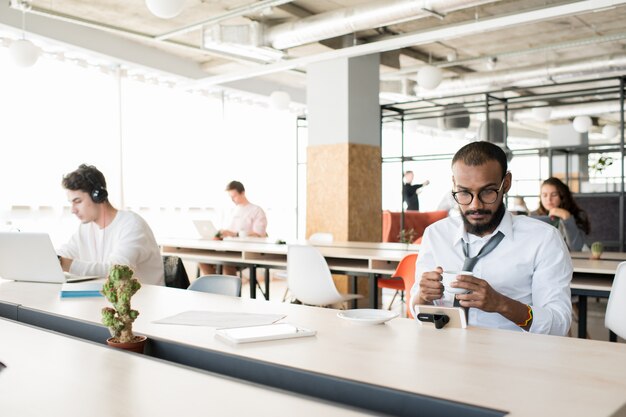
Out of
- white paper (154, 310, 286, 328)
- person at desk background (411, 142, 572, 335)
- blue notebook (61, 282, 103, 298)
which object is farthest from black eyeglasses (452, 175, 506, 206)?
blue notebook (61, 282, 103, 298)

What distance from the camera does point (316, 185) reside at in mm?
8117

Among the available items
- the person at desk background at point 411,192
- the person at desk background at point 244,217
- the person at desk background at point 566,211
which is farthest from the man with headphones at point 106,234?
the person at desk background at point 411,192

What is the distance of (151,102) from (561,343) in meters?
8.34

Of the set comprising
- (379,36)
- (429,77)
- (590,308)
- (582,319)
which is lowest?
(590,308)

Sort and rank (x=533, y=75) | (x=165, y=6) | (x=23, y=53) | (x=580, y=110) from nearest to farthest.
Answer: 1. (x=165, y=6)
2. (x=23, y=53)
3. (x=533, y=75)
4. (x=580, y=110)

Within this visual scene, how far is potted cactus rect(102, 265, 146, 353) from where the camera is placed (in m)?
1.72

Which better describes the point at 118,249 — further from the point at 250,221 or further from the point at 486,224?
the point at 250,221

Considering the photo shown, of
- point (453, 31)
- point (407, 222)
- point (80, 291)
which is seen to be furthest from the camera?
point (407, 222)

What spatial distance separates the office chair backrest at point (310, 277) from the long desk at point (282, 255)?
0.37 metres

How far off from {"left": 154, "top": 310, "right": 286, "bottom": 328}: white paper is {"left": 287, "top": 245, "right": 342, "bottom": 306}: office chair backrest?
2033mm

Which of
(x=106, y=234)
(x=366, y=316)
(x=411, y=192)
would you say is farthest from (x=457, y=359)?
(x=411, y=192)

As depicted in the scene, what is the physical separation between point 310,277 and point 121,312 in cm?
266

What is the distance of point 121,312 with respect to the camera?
1730mm

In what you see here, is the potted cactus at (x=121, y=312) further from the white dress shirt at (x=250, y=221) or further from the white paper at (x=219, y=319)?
the white dress shirt at (x=250, y=221)
